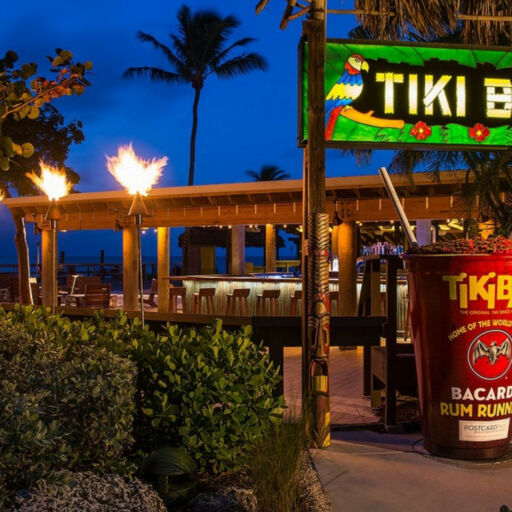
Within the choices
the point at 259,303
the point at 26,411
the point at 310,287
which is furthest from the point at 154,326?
the point at 259,303

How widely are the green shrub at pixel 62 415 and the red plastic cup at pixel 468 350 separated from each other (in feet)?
6.43

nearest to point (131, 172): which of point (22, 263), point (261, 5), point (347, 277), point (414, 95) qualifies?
point (261, 5)

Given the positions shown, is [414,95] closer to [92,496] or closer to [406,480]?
[406,480]

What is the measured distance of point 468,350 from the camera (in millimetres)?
3945

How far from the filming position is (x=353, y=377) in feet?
26.9

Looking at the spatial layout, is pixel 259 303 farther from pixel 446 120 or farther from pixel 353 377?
pixel 446 120

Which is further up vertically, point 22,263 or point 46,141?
point 46,141

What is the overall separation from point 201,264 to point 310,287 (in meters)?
20.3

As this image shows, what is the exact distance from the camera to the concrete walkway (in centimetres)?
327

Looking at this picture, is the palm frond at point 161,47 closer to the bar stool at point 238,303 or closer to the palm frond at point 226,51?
the palm frond at point 226,51

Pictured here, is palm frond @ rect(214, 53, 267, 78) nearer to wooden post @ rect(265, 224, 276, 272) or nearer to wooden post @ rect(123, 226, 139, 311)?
wooden post @ rect(265, 224, 276, 272)

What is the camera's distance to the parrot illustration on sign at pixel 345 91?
4613 mm

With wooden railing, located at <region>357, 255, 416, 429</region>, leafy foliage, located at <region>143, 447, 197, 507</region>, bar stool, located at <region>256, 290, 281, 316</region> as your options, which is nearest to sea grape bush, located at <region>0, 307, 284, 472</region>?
leafy foliage, located at <region>143, 447, 197, 507</region>

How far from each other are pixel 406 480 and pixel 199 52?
29.5m
